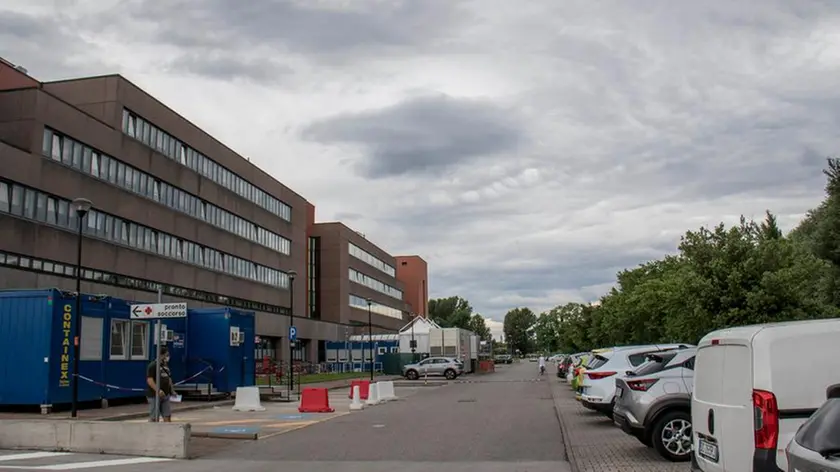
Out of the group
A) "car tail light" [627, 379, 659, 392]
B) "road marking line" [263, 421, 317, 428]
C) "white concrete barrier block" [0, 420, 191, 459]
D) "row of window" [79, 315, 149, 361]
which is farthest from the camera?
"row of window" [79, 315, 149, 361]

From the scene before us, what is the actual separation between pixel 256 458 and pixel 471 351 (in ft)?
176

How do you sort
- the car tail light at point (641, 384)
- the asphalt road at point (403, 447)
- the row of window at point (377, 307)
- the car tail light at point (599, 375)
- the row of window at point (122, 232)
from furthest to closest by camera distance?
1. the row of window at point (377, 307)
2. the row of window at point (122, 232)
3. the car tail light at point (599, 375)
4. the asphalt road at point (403, 447)
5. the car tail light at point (641, 384)

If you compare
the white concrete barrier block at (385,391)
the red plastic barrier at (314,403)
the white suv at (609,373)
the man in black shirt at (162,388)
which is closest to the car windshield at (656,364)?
the white suv at (609,373)

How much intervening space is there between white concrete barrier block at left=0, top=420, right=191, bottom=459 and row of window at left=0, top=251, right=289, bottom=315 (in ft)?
28.8

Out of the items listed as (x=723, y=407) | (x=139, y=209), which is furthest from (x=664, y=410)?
(x=139, y=209)

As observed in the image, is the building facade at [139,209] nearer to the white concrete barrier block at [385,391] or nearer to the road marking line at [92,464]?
the white concrete barrier block at [385,391]

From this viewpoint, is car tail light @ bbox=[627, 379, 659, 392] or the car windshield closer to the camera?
car tail light @ bbox=[627, 379, 659, 392]

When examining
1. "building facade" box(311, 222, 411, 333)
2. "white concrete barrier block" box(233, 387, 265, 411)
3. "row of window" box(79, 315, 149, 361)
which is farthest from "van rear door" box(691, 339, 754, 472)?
"building facade" box(311, 222, 411, 333)

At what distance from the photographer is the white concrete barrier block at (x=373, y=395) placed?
27.8m

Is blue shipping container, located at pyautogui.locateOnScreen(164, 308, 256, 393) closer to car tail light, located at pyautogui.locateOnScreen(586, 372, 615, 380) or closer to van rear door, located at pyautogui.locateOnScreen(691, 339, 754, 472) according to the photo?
car tail light, located at pyautogui.locateOnScreen(586, 372, 615, 380)

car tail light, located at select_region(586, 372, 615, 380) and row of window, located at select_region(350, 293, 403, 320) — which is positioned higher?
row of window, located at select_region(350, 293, 403, 320)

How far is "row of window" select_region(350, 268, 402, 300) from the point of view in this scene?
9706 cm

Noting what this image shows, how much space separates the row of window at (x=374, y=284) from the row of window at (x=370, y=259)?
198 centimetres

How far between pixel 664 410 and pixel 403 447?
16.9ft
